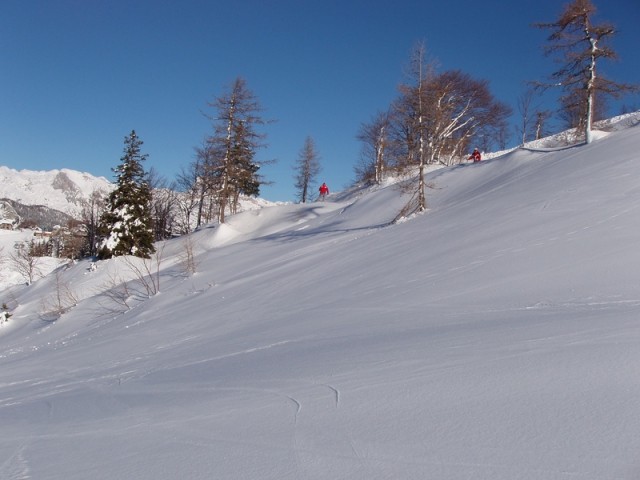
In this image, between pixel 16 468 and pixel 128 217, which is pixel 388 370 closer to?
pixel 16 468

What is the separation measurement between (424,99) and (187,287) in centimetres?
1153

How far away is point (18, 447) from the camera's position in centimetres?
390

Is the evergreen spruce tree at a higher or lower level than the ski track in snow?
higher

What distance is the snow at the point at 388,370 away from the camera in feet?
9.07

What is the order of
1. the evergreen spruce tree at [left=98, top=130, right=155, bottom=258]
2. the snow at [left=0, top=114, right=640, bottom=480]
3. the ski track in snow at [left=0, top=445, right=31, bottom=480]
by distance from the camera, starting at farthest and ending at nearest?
the evergreen spruce tree at [left=98, top=130, right=155, bottom=258] → the ski track in snow at [left=0, top=445, right=31, bottom=480] → the snow at [left=0, top=114, right=640, bottom=480]

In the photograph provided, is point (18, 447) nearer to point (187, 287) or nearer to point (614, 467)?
point (614, 467)

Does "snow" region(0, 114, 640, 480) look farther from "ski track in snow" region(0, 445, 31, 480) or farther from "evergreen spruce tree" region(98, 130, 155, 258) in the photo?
"evergreen spruce tree" region(98, 130, 155, 258)

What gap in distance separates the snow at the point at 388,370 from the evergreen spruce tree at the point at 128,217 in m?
15.0

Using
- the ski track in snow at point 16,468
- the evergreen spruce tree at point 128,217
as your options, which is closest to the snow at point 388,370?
the ski track in snow at point 16,468

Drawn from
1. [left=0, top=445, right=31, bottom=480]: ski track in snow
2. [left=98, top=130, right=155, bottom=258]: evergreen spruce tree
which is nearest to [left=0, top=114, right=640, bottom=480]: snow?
[left=0, top=445, right=31, bottom=480]: ski track in snow

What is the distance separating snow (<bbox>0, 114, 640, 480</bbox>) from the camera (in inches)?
109

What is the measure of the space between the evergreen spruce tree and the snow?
15010 millimetres

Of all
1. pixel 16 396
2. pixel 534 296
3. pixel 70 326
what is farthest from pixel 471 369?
pixel 70 326

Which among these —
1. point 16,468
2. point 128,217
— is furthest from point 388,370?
point 128,217
